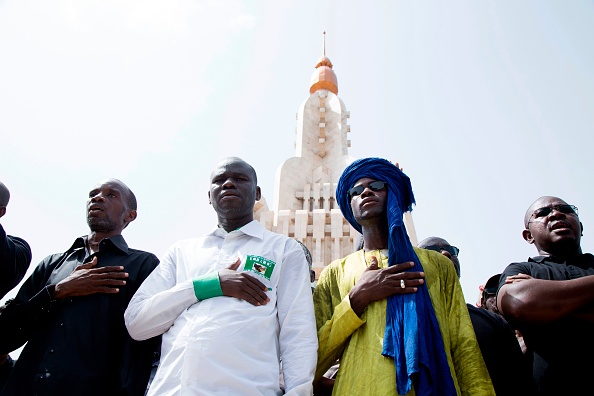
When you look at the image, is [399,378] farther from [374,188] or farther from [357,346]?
[374,188]

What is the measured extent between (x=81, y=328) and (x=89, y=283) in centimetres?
26

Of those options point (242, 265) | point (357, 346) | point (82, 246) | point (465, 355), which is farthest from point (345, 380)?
point (82, 246)

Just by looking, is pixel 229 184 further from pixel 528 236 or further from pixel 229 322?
pixel 528 236

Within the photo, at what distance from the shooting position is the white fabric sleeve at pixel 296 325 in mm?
2428

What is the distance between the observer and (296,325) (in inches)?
104

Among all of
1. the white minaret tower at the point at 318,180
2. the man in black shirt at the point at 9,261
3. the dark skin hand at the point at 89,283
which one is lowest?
the dark skin hand at the point at 89,283

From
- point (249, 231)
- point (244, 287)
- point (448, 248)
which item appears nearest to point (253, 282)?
point (244, 287)

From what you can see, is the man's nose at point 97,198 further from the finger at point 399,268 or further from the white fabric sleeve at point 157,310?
the finger at point 399,268

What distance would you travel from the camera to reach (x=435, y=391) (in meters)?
2.40

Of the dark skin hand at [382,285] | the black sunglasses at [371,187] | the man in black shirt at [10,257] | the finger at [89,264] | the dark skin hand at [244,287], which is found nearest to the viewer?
the dark skin hand at [244,287]

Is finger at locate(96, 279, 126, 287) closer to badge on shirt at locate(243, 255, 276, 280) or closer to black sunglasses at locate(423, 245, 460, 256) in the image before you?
badge on shirt at locate(243, 255, 276, 280)

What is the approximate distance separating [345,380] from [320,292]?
0.68 metres

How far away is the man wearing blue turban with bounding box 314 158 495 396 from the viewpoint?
2465 mm

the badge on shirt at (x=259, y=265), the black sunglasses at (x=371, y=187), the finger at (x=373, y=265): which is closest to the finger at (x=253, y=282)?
the badge on shirt at (x=259, y=265)
